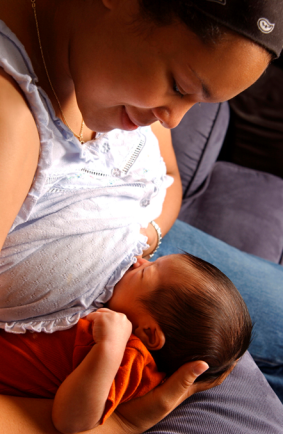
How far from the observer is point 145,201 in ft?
3.86

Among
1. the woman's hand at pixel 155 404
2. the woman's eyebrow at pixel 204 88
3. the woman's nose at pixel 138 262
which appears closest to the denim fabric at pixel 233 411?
the woman's hand at pixel 155 404

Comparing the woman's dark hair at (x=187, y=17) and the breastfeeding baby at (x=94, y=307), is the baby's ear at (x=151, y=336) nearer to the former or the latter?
the breastfeeding baby at (x=94, y=307)

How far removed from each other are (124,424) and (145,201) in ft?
2.05

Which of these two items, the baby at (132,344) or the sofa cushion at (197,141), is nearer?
the baby at (132,344)

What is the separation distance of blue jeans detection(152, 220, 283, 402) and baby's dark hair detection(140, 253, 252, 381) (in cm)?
26

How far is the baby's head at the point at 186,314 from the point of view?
93 cm

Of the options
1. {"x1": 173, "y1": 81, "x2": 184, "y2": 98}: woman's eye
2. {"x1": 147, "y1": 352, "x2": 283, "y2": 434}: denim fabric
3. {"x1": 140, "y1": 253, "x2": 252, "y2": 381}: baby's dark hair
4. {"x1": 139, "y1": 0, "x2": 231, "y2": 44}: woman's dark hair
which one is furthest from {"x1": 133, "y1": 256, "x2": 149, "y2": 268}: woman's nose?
{"x1": 139, "y1": 0, "x2": 231, "y2": 44}: woman's dark hair

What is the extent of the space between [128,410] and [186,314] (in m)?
0.28

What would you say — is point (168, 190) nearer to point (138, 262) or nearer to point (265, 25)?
point (138, 262)

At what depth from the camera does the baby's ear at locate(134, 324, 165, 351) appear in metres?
0.93

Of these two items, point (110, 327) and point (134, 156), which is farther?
point (134, 156)

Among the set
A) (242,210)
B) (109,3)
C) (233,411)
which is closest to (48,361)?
(233,411)

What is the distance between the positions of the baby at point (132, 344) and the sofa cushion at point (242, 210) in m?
0.89

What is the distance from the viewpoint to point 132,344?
91 cm
